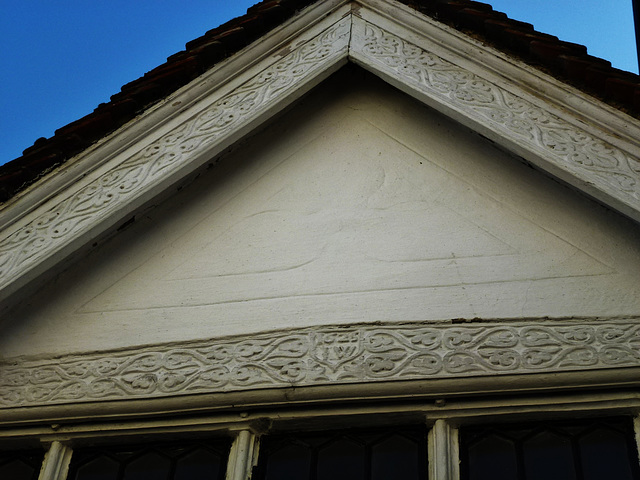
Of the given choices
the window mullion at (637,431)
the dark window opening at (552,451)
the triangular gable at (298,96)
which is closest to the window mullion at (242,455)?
the dark window opening at (552,451)

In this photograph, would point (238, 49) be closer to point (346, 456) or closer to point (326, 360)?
point (326, 360)

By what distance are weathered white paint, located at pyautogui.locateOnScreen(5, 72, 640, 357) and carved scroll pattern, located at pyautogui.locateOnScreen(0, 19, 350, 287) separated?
24 centimetres

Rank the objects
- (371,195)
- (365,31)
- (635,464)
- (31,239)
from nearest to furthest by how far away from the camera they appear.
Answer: (635,464) → (31,239) → (371,195) → (365,31)

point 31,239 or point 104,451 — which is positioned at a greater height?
point 31,239

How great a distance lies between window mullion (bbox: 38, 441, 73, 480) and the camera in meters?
3.24

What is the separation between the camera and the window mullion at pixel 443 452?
9.61ft

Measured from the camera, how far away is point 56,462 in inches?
129

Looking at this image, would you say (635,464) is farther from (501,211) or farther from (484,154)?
(484,154)

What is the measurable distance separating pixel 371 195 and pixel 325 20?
1.10m

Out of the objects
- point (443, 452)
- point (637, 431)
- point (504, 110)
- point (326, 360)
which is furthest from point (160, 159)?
point (637, 431)

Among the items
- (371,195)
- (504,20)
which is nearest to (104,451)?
(371,195)

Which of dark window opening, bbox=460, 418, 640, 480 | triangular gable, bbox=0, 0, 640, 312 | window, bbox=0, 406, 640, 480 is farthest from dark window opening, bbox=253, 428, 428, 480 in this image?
triangular gable, bbox=0, 0, 640, 312

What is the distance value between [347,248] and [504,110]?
92cm

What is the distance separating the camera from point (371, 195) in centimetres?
394
